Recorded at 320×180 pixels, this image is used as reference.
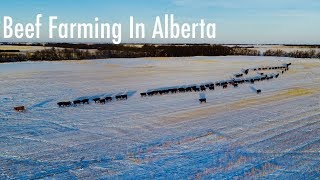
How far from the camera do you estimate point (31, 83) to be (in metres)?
34.5

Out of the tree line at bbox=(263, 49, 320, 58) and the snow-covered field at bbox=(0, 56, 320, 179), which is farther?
the tree line at bbox=(263, 49, 320, 58)

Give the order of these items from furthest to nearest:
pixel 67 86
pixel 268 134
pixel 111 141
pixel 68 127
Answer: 1. pixel 67 86
2. pixel 68 127
3. pixel 268 134
4. pixel 111 141

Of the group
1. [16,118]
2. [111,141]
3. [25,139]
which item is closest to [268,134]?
[111,141]

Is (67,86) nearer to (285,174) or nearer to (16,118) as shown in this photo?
(16,118)

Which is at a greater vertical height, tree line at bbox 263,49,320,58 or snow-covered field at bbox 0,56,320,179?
tree line at bbox 263,49,320,58

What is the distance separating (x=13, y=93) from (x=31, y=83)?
657 centimetres

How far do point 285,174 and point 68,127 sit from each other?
1015cm

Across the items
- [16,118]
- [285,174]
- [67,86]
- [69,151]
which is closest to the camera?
[285,174]

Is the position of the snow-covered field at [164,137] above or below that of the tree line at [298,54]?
below

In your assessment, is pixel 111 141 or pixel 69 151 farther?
pixel 111 141

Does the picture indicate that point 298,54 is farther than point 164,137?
Yes

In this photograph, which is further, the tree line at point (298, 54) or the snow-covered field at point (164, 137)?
the tree line at point (298, 54)

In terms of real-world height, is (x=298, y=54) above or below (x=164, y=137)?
above

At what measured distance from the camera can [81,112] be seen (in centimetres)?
2089
